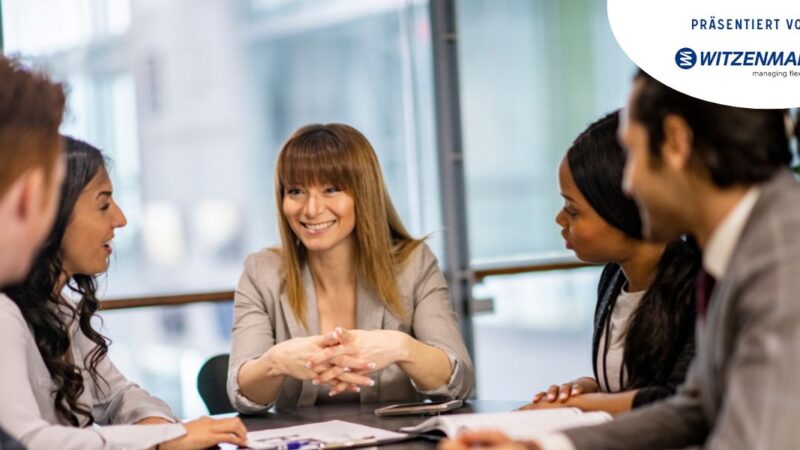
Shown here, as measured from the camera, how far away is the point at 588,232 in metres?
2.27

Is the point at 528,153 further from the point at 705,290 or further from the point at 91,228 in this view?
the point at 705,290

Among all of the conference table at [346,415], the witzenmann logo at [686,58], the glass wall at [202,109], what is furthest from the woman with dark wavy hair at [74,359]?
the witzenmann logo at [686,58]

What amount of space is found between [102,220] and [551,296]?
3.26 meters

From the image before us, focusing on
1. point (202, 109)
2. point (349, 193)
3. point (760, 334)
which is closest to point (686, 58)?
point (349, 193)

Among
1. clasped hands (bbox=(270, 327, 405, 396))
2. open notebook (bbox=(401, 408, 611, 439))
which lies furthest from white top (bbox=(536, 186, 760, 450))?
clasped hands (bbox=(270, 327, 405, 396))

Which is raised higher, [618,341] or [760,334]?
[760,334]

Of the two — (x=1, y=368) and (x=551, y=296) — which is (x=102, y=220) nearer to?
(x=1, y=368)

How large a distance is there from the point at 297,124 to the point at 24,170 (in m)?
3.51

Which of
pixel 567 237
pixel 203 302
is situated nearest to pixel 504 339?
pixel 203 302

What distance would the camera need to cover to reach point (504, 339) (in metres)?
5.29

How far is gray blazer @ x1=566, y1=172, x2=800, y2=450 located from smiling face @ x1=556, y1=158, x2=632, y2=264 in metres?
0.78

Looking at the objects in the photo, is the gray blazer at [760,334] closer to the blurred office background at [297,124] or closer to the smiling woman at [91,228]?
the smiling woman at [91,228]

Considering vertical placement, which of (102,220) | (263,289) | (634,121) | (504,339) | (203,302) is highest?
(634,121)

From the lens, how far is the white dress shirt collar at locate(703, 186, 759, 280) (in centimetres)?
141
